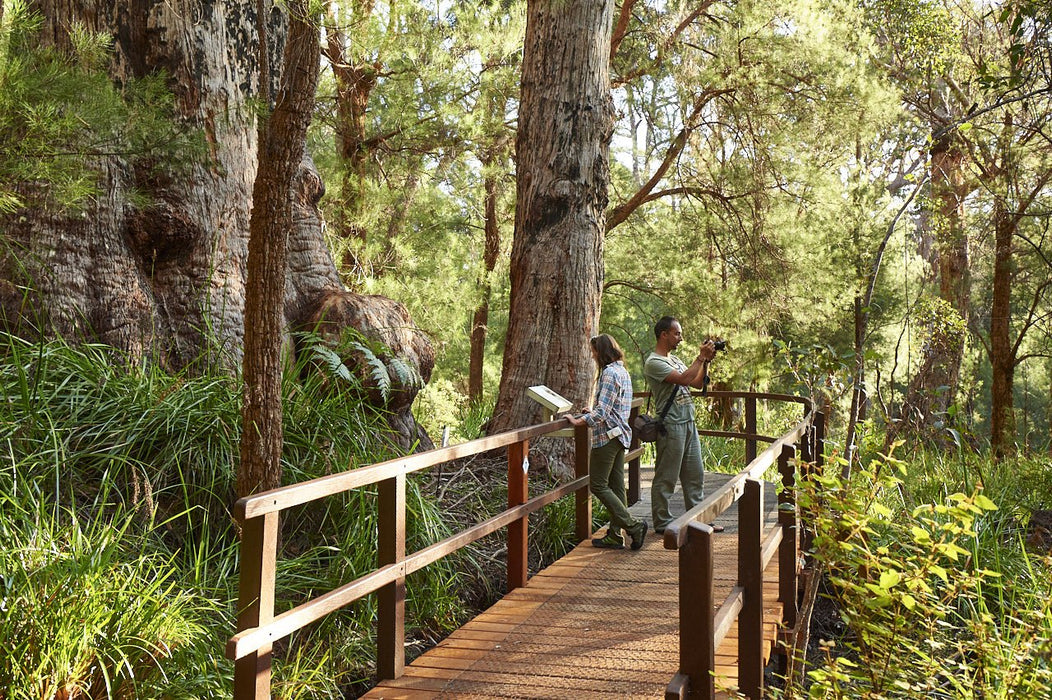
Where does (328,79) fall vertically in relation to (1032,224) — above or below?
above

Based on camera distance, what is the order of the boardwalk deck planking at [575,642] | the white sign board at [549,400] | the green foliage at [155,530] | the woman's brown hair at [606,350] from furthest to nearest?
1. the white sign board at [549,400]
2. the woman's brown hair at [606,350]
3. the boardwalk deck planking at [575,642]
4. the green foliage at [155,530]

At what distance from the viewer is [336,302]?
7855 millimetres

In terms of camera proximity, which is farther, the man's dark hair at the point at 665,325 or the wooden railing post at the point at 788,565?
the man's dark hair at the point at 665,325

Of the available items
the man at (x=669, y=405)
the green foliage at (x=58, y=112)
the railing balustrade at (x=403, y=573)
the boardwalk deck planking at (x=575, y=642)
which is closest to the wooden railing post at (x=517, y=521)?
the boardwalk deck planking at (x=575, y=642)

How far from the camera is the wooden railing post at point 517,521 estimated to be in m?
A: 6.11

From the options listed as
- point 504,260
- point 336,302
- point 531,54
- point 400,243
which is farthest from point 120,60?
point 504,260

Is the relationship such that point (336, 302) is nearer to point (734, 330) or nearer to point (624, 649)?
point (624, 649)

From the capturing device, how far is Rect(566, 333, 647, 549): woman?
22.4 ft

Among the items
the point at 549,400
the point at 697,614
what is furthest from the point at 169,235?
the point at 697,614

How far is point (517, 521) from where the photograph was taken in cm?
622

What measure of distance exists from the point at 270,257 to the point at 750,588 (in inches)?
109

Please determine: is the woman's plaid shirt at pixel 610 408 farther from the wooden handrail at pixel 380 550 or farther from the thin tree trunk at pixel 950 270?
the thin tree trunk at pixel 950 270

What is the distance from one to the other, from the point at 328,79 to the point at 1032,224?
14.0 meters

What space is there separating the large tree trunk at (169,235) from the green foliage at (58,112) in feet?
3.22
